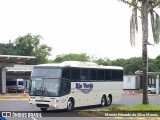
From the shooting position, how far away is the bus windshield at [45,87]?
24.7m

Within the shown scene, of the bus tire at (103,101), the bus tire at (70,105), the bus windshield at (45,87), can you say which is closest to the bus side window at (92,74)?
the bus tire at (103,101)

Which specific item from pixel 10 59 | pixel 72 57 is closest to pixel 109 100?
pixel 10 59

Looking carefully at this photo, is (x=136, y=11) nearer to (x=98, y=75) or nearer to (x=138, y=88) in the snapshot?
(x=98, y=75)

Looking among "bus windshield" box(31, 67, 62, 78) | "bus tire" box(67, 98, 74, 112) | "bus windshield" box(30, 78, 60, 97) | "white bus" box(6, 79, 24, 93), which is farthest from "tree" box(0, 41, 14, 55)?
"bus windshield" box(30, 78, 60, 97)

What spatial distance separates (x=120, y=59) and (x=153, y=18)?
80667 millimetres

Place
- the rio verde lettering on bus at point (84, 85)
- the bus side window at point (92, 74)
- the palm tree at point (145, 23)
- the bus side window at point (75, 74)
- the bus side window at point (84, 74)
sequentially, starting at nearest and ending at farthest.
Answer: the palm tree at point (145, 23) → the bus side window at point (75, 74) → the rio verde lettering on bus at point (84, 85) → the bus side window at point (84, 74) → the bus side window at point (92, 74)

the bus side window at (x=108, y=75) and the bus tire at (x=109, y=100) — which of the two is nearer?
the bus side window at (x=108, y=75)

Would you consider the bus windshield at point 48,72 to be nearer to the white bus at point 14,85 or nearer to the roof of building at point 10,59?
the roof of building at point 10,59

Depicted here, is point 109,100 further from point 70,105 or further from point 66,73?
point 66,73

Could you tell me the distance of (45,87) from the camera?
24891 millimetres

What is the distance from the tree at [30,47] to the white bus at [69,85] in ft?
213

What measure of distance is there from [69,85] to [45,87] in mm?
1613

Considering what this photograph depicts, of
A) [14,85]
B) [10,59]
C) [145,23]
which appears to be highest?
[145,23]

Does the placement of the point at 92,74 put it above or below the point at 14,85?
above
